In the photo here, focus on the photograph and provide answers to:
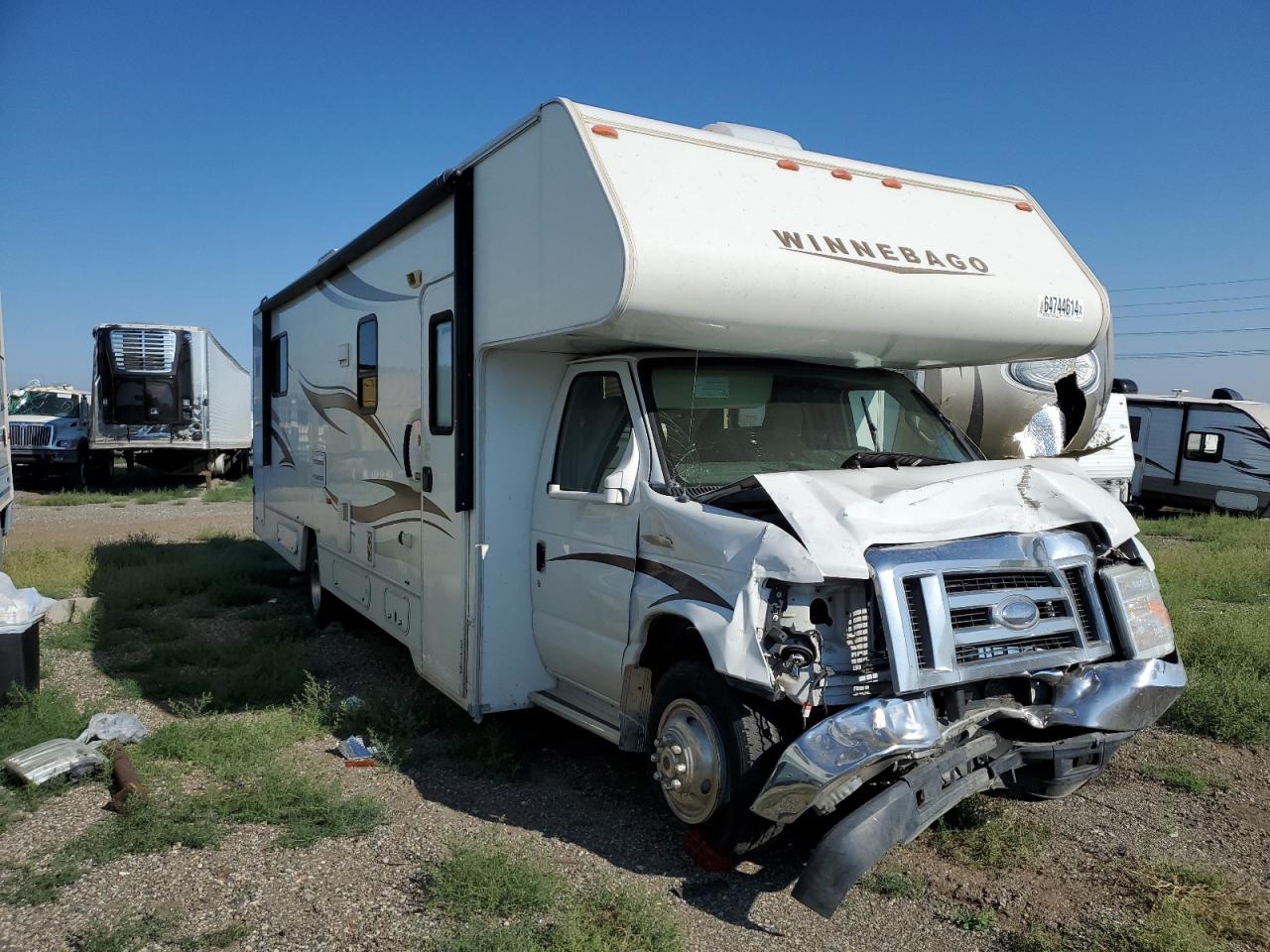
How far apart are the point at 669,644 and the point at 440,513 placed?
1857mm

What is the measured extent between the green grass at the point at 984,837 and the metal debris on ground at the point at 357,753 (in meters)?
2.90

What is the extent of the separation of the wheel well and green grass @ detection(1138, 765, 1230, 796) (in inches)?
106

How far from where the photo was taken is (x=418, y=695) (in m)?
6.60

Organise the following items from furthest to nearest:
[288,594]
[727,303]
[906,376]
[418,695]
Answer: [288,594] < [418,695] < [906,376] < [727,303]

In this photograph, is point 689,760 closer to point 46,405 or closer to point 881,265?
point 881,265

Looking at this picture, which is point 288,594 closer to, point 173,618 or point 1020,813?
point 173,618

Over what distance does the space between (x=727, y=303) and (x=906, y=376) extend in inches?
73.2

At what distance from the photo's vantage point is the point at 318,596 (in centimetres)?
878

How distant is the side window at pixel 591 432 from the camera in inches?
189

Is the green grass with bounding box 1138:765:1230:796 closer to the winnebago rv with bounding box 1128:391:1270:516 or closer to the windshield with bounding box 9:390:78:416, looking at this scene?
the winnebago rv with bounding box 1128:391:1270:516

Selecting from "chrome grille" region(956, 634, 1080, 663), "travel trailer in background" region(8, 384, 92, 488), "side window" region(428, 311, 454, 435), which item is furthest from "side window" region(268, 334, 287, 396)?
"travel trailer in background" region(8, 384, 92, 488)

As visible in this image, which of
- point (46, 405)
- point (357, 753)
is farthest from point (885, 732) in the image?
point (46, 405)

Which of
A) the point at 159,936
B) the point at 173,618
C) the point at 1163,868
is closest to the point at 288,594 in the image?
the point at 173,618

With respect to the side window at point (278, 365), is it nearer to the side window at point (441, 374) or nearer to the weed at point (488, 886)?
the side window at point (441, 374)
